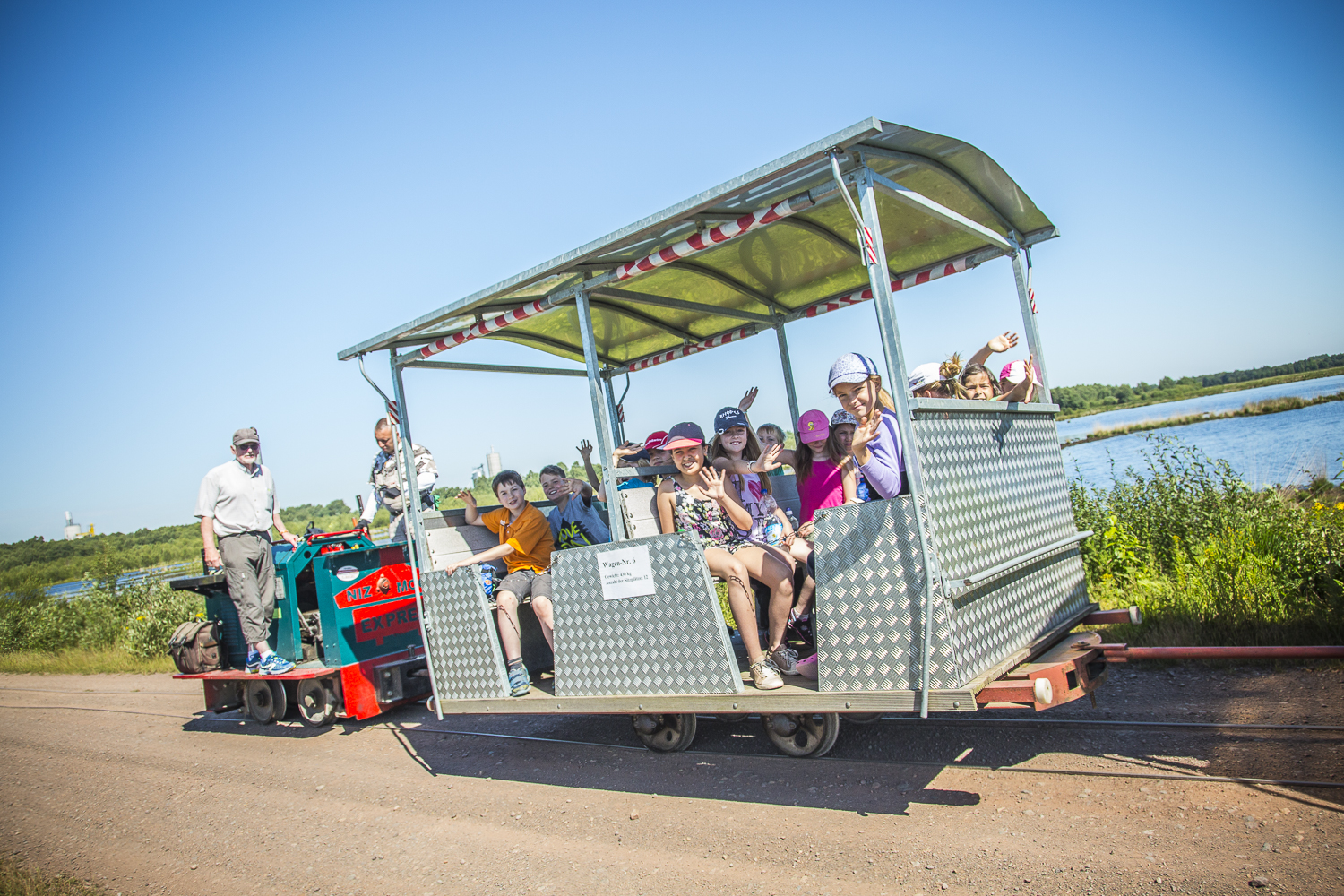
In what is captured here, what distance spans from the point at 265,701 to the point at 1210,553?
29.6 feet

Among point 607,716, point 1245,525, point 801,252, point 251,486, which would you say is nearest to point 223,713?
point 251,486

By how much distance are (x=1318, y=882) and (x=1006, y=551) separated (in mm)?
1805

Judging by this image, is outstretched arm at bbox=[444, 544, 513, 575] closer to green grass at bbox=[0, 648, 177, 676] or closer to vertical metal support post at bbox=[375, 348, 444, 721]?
vertical metal support post at bbox=[375, 348, 444, 721]

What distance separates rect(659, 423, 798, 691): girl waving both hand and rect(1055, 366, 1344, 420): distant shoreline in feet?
46.9

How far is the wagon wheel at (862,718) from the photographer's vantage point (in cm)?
500

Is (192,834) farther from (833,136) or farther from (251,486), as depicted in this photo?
(833,136)

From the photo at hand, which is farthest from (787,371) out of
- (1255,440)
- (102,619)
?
(102,619)

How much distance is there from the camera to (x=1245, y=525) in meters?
7.14

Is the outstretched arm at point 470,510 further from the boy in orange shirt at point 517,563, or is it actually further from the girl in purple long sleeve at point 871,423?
the girl in purple long sleeve at point 871,423

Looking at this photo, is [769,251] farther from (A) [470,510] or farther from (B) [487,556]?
(A) [470,510]

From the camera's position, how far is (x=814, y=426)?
16.3ft

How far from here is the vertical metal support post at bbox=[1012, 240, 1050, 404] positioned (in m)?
5.28

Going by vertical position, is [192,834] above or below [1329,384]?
below

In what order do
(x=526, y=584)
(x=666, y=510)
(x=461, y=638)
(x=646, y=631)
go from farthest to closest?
(x=526, y=584) → (x=461, y=638) → (x=666, y=510) → (x=646, y=631)
